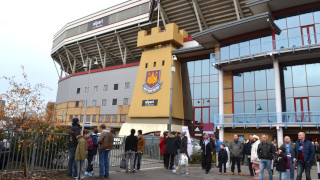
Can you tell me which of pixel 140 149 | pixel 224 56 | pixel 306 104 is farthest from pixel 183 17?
pixel 140 149

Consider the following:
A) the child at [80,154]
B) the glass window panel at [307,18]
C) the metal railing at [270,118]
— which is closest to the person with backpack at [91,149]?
the child at [80,154]

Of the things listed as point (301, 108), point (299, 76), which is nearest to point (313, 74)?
point (299, 76)

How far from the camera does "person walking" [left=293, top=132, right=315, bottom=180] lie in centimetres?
705

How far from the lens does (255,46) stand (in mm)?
20828

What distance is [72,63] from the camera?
49.0 m

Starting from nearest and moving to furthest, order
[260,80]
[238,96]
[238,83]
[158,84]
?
[260,80], [238,96], [238,83], [158,84]

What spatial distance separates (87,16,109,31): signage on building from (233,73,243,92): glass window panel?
989 inches

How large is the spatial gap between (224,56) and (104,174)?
17.8 m

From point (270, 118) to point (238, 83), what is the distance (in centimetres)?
463

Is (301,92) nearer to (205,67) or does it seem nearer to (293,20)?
(293,20)

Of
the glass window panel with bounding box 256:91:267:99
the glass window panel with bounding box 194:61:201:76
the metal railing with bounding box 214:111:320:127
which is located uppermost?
the glass window panel with bounding box 194:61:201:76

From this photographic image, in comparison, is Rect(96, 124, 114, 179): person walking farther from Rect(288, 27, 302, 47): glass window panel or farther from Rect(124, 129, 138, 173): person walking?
Rect(288, 27, 302, 47): glass window panel

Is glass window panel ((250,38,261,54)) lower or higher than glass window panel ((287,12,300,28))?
lower

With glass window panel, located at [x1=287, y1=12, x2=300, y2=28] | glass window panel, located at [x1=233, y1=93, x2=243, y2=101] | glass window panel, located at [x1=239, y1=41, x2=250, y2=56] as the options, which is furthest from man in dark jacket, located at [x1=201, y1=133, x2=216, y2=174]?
glass window panel, located at [x1=287, y1=12, x2=300, y2=28]
